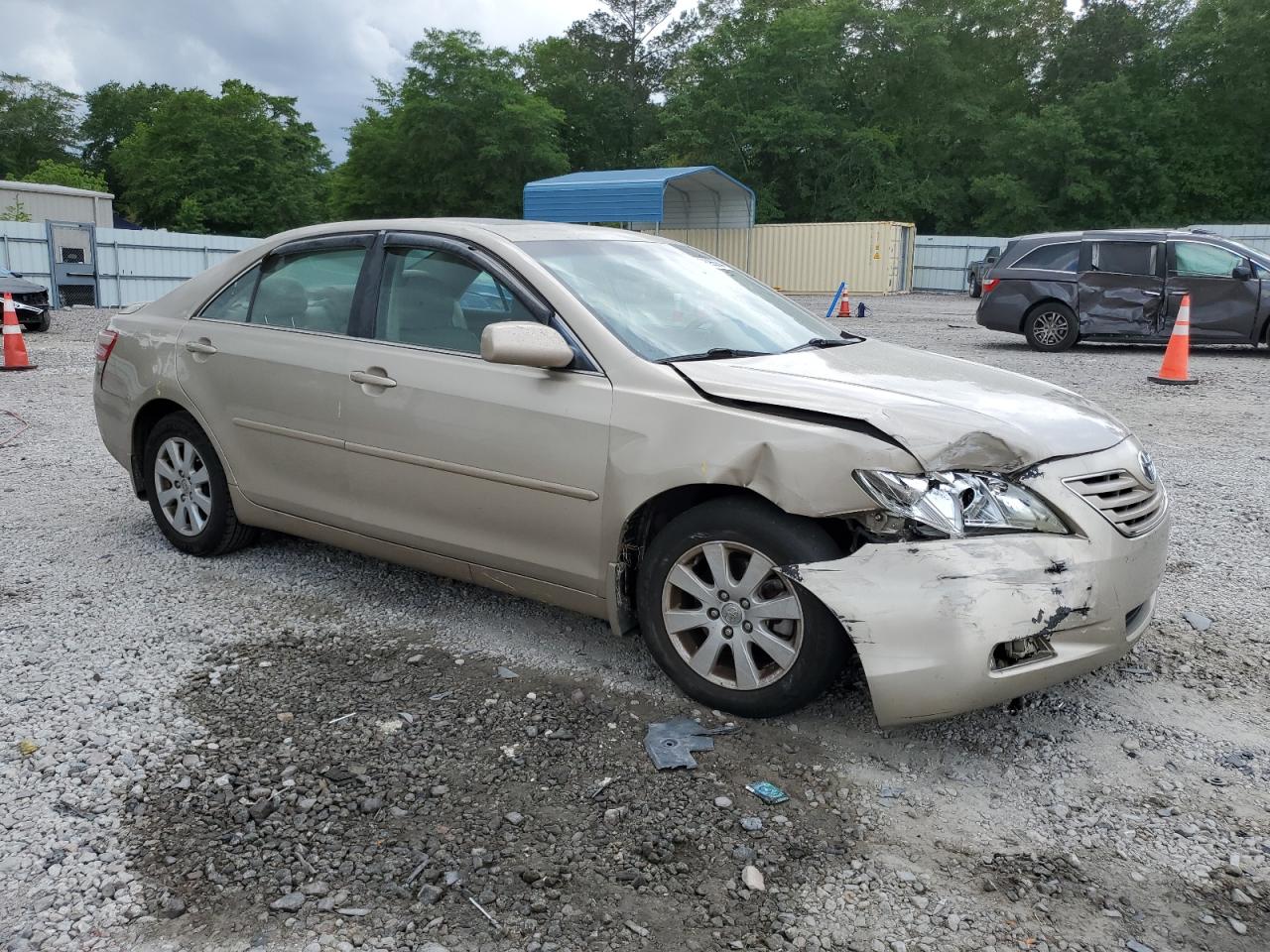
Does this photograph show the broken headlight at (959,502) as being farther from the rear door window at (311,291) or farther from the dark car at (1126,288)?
the dark car at (1126,288)

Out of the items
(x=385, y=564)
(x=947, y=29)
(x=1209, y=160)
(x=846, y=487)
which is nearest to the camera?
(x=846, y=487)

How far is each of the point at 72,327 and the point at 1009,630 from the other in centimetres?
1963

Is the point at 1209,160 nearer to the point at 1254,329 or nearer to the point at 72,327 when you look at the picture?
the point at 1254,329

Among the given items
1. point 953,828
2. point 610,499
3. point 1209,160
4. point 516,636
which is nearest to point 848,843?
point 953,828

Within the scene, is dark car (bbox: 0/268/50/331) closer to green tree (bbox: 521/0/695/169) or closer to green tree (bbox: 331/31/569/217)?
green tree (bbox: 331/31/569/217)

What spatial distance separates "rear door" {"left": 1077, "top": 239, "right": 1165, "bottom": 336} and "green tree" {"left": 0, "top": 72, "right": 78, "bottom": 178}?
76447 mm

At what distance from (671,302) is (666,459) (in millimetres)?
924

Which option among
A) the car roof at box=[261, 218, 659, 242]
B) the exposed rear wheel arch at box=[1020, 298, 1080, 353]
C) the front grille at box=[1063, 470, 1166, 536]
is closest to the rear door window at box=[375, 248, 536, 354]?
the car roof at box=[261, 218, 659, 242]

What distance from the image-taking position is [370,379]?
4152 mm

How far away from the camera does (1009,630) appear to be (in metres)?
2.96

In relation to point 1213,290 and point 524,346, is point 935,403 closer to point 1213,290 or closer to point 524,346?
point 524,346

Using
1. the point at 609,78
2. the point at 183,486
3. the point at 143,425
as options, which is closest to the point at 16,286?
the point at 143,425

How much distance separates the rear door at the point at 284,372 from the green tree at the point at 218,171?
5155cm

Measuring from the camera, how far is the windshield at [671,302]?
3795 mm
